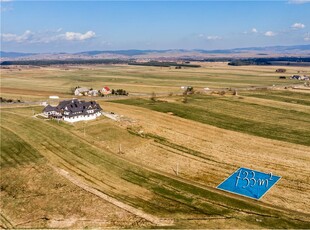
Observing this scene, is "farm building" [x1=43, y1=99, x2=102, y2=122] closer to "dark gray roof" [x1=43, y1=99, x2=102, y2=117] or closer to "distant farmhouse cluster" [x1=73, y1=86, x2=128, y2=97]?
"dark gray roof" [x1=43, y1=99, x2=102, y2=117]

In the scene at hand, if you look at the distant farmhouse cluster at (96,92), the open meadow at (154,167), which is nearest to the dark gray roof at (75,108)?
the open meadow at (154,167)

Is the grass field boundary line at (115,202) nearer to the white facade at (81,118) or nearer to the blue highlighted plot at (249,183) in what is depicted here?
the blue highlighted plot at (249,183)

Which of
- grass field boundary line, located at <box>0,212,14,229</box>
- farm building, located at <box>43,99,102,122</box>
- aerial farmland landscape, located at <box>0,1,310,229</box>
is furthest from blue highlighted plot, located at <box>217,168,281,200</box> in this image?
farm building, located at <box>43,99,102,122</box>

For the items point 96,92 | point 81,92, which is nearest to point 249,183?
point 96,92

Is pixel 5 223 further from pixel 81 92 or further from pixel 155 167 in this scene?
pixel 81 92

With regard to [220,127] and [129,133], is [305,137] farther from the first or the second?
[129,133]
